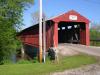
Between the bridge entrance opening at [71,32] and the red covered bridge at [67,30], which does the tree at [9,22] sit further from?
the bridge entrance opening at [71,32]

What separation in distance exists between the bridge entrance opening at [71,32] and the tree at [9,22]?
8.24 m

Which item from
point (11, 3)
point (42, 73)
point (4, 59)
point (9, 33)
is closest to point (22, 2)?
point (11, 3)

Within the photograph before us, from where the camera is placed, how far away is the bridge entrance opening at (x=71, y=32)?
34188 mm

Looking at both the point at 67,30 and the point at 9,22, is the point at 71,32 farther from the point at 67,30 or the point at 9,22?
the point at 9,22

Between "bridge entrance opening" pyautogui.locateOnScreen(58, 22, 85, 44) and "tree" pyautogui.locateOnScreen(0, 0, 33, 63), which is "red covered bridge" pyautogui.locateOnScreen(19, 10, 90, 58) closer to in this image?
"bridge entrance opening" pyautogui.locateOnScreen(58, 22, 85, 44)

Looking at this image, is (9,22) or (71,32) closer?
(9,22)

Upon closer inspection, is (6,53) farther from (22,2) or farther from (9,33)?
(22,2)

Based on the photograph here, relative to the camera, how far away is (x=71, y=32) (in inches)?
1433

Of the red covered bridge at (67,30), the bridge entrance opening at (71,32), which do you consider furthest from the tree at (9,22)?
the bridge entrance opening at (71,32)

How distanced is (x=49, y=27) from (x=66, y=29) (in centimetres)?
838

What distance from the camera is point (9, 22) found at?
26.4 m

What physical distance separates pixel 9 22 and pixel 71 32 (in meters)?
12.2

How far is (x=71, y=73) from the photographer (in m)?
13.2

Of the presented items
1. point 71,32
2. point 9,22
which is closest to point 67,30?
point 71,32
